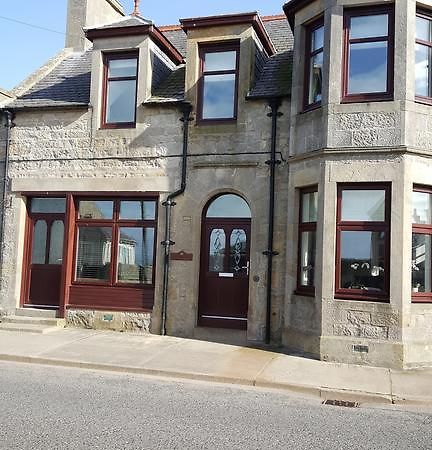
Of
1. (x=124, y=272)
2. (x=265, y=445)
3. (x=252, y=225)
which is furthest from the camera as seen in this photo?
(x=124, y=272)

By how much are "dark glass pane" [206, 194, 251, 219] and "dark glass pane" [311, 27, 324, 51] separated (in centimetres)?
348

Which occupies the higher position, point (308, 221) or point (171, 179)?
point (171, 179)

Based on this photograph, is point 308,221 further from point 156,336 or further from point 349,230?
point 156,336

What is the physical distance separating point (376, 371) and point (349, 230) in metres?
2.51

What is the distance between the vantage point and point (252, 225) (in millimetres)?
11375

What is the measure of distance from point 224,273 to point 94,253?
3128mm

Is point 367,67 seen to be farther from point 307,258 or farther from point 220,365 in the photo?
point 220,365

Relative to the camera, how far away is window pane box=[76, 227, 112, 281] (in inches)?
489

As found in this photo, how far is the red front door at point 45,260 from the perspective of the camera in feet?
41.8

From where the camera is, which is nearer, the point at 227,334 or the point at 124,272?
the point at 227,334

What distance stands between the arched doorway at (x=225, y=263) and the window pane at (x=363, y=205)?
2.38 metres

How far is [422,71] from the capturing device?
10109mm

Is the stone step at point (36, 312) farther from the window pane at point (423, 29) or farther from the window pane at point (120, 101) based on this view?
the window pane at point (423, 29)

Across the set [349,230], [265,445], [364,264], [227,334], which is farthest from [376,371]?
[265,445]
